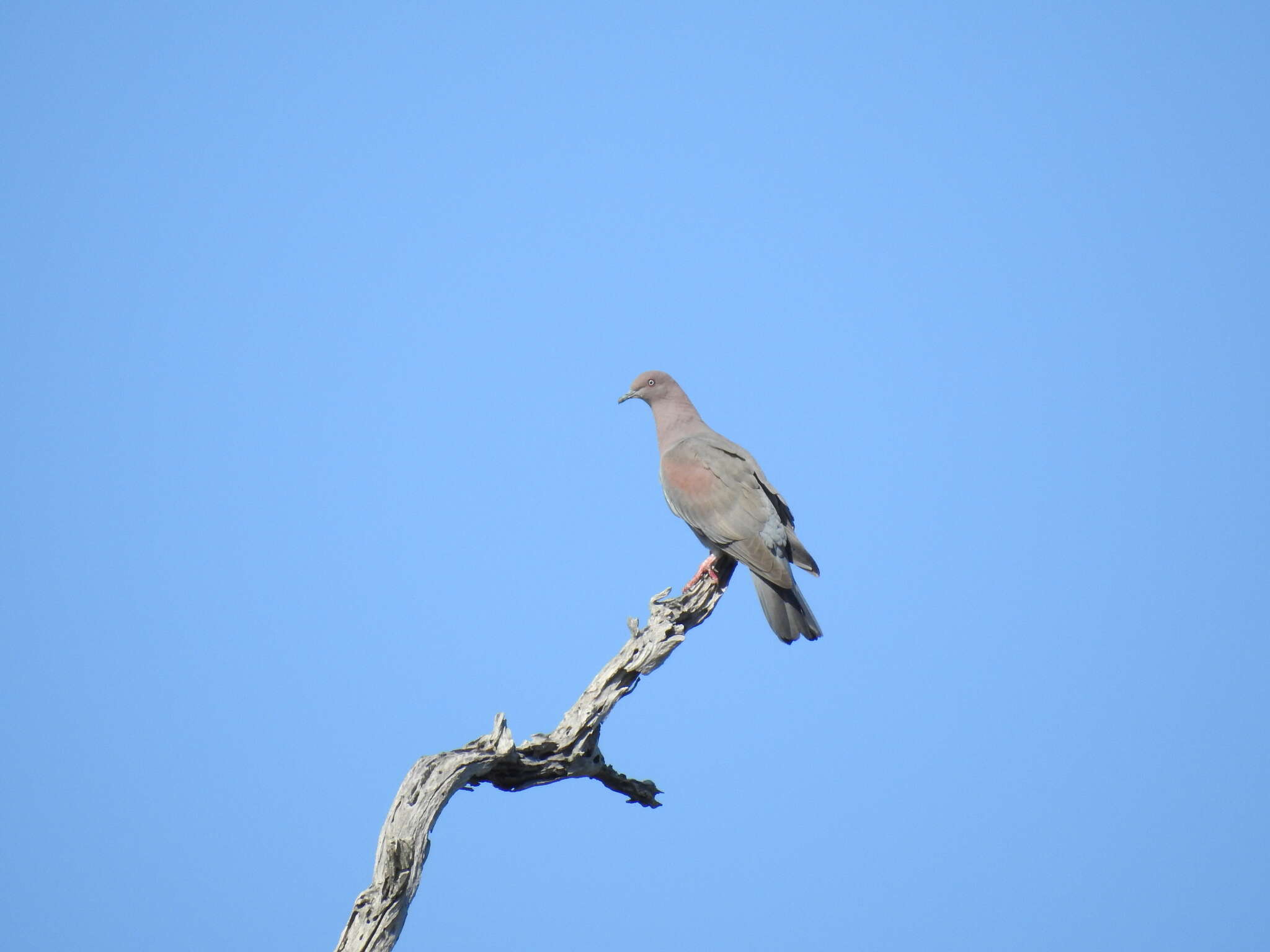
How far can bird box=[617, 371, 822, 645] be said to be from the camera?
7.48m

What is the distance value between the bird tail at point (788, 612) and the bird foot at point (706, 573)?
32 cm

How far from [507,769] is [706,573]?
7.71ft

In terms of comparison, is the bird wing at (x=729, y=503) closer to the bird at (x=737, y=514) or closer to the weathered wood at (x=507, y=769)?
the bird at (x=737, y=514)

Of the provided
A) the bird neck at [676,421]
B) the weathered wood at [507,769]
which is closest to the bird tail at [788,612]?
the weathered wood at [507,769]

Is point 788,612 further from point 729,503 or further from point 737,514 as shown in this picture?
point 729,503

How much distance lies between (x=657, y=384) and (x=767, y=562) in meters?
2.16

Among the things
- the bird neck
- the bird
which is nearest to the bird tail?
the bird

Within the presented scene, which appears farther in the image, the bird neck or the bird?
the bird neck

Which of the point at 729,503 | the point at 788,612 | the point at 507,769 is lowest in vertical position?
the point at 507,769

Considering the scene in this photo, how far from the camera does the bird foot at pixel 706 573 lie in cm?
764

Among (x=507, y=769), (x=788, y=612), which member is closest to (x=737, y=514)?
(x=788, y=612)

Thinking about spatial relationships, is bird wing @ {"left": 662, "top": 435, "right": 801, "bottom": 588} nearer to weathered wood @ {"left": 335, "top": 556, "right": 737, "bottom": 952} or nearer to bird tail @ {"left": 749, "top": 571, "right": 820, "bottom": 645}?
bird tail @ {"left": 749, "top": 571, "right": 820, "bottom": 645}

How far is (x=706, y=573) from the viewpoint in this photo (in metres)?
7.82

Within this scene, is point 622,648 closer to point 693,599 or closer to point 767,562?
point 693,599
